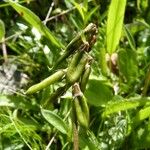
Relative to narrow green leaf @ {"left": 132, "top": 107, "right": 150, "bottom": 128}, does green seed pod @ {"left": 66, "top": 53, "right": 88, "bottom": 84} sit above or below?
above

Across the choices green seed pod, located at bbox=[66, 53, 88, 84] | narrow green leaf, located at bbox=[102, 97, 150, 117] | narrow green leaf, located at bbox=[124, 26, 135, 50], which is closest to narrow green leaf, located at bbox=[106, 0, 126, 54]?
narrow green leaf, located at bbox=[124, 26, 135, 50]

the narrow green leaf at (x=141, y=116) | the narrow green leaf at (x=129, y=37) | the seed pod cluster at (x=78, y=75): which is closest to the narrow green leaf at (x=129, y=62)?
the narrow green leaf at (x=129, y=37)

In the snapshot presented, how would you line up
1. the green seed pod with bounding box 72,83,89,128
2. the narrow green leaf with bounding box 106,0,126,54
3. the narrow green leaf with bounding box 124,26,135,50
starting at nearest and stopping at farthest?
the green seed pod with bounding box 72,83,89,128 < the narrow green leaf with bounding box 106,0,126,54 < the narrow green leaf with bounding box 124,26,135,50

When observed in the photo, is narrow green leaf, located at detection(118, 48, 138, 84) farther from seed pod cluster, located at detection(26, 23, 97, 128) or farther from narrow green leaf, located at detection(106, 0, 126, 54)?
seed pod cluster, located at detection(26, 23, 97, 128)

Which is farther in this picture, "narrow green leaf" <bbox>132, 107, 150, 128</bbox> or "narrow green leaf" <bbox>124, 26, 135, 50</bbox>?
"narrow green leaf" <bbox>124, 26, 135, 50</bbox>

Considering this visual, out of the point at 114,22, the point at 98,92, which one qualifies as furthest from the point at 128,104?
the point at 114,22

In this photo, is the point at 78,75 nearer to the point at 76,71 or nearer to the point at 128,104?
the point at 76,71

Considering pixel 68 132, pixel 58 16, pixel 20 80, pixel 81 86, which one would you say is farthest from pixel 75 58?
pixel 58 16
